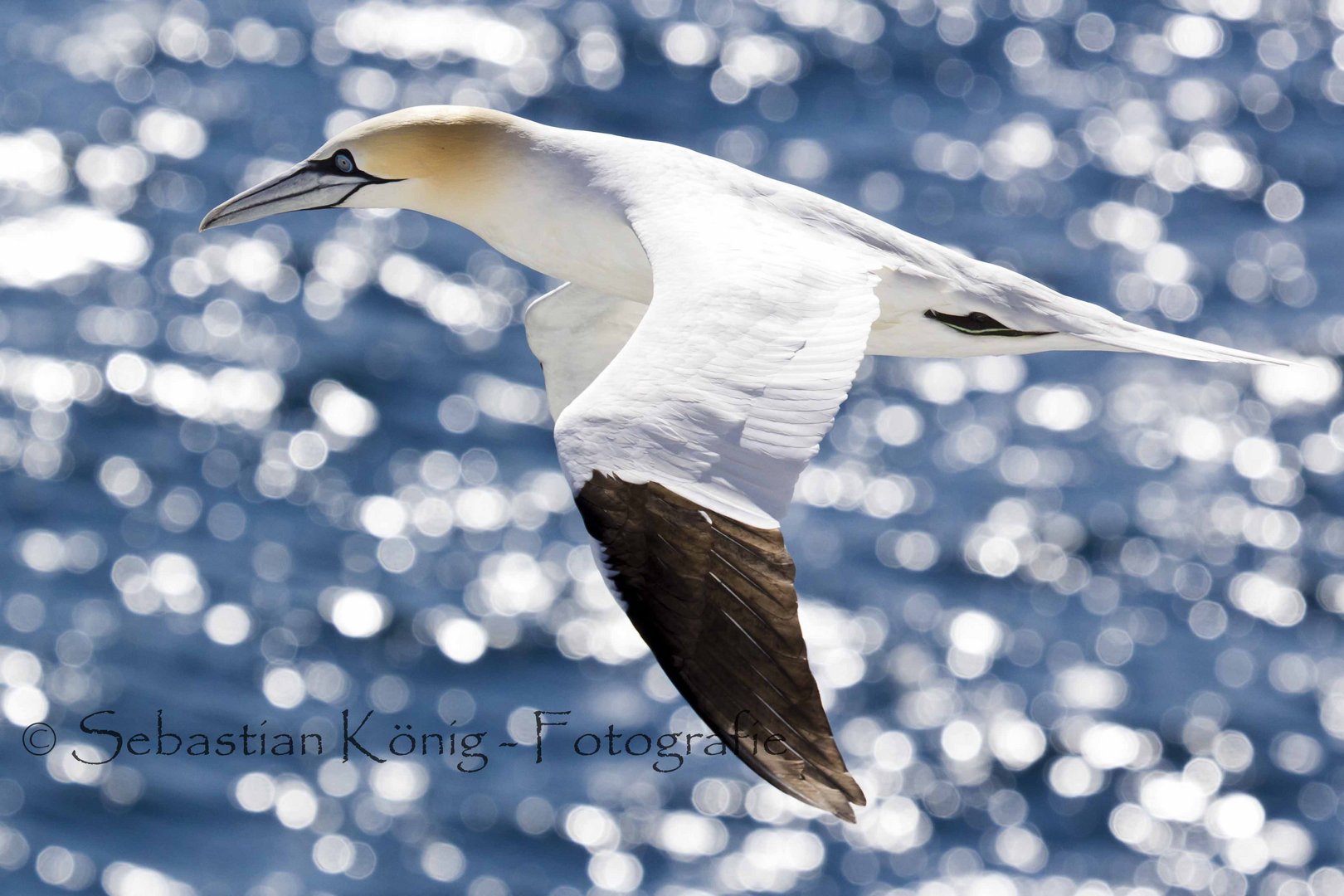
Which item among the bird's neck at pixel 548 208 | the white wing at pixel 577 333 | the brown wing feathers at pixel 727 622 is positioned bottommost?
the white wing at pixel 577 333

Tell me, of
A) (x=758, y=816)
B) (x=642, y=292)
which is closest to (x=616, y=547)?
(x=642, y=292)

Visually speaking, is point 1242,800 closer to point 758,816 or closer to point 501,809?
point 758,816

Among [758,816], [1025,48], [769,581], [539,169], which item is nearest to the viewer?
[769,581]

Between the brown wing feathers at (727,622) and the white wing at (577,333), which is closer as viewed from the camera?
the brown wing feathers at (727,622)

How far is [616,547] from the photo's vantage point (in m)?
6.20

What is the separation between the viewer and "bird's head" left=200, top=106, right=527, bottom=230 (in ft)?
29.4

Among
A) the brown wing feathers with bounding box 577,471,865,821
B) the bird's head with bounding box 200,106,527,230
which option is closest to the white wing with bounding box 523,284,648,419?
the bird's head with bounding box 200,106,527,230

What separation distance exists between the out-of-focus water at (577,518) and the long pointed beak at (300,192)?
518 inches

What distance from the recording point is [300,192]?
9.39 m

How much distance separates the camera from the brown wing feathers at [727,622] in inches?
224

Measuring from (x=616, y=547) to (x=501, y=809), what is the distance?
16364mm

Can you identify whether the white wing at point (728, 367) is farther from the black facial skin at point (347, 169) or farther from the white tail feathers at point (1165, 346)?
the black facial skin at point (347, 169)

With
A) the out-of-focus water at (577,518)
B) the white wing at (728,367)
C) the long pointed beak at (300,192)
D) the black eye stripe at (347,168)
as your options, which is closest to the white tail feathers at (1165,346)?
the white wing at (728,367)

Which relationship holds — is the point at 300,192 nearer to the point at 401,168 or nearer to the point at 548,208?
the point at 401,168
